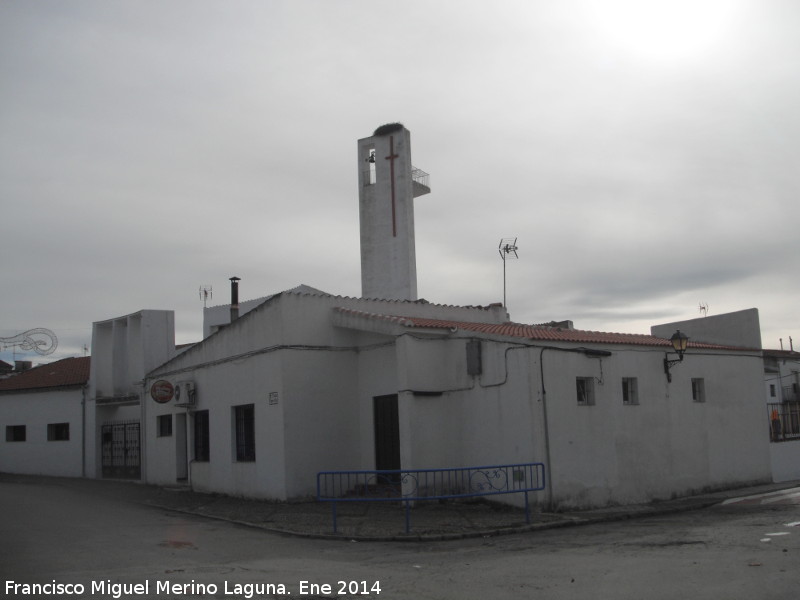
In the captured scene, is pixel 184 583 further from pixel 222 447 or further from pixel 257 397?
pixel 222 447

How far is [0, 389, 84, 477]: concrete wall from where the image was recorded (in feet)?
89.5

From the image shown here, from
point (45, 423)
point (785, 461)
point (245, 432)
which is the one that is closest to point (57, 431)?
point (45, 423)

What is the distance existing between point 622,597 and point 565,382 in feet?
27.4

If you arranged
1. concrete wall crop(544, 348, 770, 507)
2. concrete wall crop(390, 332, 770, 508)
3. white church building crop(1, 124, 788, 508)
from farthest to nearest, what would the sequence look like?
1. white church building crop(1, 124, 788, 508)
2. concrete wall crop(544, 348, 770, 507)
3. concrete wall crop(390, 332, 770, 508)

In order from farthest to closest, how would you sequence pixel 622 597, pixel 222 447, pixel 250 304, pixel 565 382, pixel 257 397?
pixel 250 304, pixel 222 447, pixel 257 397, pixel 565 382, pixel 622 597

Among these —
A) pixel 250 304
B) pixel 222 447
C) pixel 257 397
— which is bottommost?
pixel 222 447

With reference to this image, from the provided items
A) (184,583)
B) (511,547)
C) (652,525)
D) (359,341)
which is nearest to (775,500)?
(652,525)

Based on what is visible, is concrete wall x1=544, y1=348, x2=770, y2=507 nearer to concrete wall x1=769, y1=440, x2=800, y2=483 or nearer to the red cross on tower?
concrete wall x1=769, y1=440, x2=800, y2=483

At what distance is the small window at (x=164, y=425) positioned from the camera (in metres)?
23.2

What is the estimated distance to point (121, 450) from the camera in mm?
26250

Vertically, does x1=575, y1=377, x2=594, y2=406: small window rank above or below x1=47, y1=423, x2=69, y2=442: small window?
above

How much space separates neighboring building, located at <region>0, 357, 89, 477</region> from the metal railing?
881 inches

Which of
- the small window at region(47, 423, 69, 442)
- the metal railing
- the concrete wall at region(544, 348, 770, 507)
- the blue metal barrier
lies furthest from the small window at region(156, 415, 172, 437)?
the metal railing

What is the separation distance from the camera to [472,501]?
15688mm
